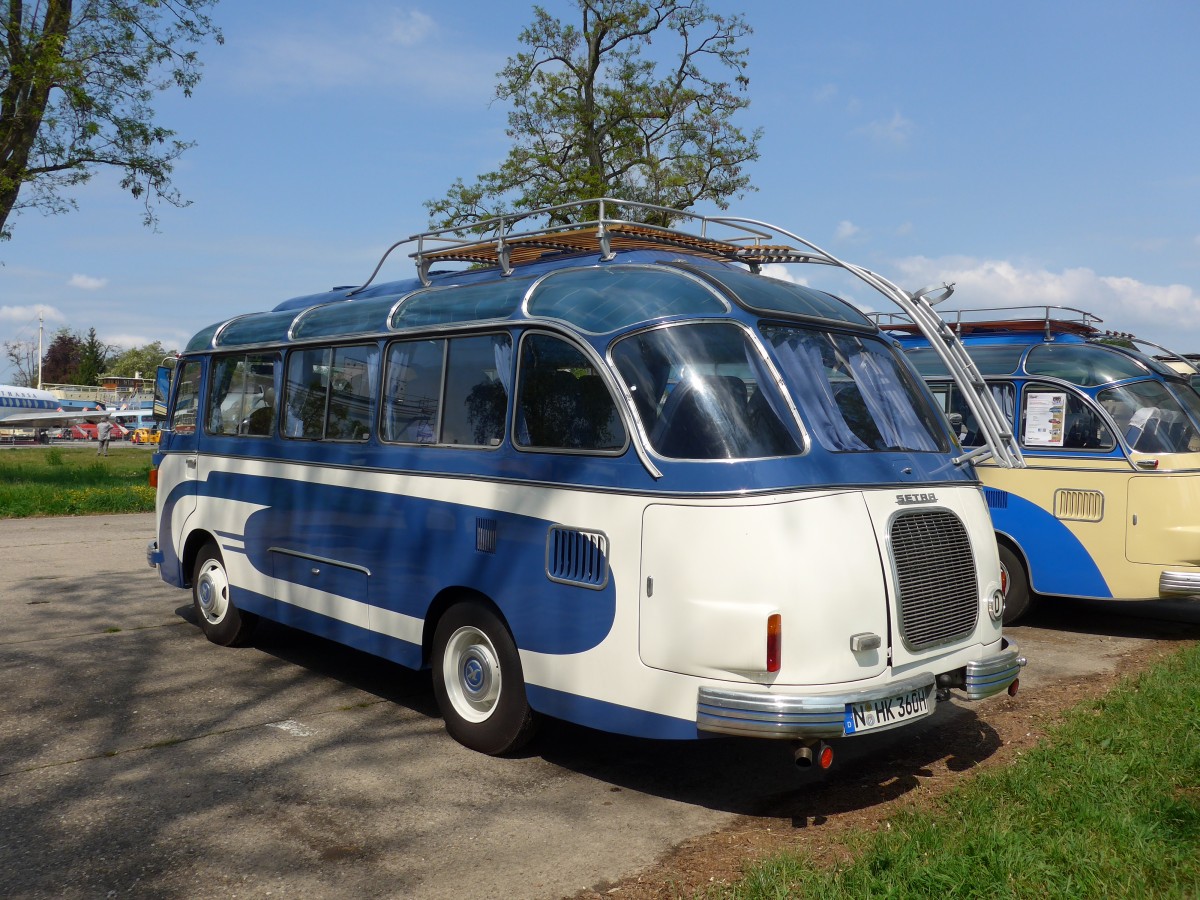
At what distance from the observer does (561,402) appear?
18.6 feet

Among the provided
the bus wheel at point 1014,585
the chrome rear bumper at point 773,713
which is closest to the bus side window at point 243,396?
the chrome rear bumper at point 773,713

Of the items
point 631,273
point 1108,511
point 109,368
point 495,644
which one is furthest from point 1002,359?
point 109,368

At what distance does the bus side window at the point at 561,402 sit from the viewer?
5.40 metres

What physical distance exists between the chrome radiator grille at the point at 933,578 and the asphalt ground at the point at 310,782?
1.06 metres

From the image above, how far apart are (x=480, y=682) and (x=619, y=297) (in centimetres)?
229

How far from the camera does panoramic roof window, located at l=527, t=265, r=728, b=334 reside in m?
5.44

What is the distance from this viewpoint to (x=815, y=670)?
4.70 metres

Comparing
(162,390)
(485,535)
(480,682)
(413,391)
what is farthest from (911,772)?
(162,390)

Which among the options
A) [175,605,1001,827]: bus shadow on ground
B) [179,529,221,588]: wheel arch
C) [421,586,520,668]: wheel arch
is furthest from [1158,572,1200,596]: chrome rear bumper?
[179,529,221,588]: wheel arch

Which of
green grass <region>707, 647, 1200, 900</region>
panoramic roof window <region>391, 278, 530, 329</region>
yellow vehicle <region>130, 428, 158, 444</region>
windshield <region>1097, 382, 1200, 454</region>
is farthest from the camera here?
yellow vehicle <region>130, 428, 158, 444</region>

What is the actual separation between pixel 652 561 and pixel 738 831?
1326 millimetres

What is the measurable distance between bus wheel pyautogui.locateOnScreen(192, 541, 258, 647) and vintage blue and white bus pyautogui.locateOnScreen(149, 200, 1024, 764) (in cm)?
110

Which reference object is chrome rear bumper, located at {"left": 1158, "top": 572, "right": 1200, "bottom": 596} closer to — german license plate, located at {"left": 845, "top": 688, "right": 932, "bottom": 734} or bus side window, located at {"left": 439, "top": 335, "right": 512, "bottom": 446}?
german license plate, located at {"left": 845, "top": 688, "right": 932, "bottom": 734}

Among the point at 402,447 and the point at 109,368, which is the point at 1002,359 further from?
the point at 109,368
